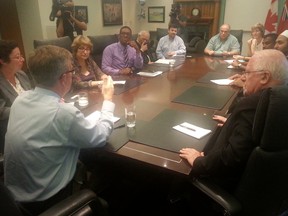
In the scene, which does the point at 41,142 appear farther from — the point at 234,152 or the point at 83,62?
the point at 83,62

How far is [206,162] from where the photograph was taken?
1140 millimetres

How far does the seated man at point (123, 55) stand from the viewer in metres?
3.07

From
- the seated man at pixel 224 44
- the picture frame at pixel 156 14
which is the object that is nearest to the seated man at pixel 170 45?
the seated man at pixel 224 44

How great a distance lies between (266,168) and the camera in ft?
3.16

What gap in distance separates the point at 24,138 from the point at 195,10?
557cm

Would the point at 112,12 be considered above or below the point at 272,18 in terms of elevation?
above

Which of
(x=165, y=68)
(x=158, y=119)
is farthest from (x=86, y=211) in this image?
(x=165, y=68)

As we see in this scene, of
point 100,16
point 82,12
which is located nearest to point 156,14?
point 100,16

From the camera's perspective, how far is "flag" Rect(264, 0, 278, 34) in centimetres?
493

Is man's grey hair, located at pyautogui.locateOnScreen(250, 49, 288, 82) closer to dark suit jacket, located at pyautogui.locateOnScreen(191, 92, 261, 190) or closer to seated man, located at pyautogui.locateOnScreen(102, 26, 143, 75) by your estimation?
dark suit jacket, located at pyautogui.locateOnScreen(191, 92, 261, 190)

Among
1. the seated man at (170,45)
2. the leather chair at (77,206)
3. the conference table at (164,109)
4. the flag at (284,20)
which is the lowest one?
the leather chair at (77,206)

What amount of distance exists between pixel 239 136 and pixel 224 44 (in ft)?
12.1

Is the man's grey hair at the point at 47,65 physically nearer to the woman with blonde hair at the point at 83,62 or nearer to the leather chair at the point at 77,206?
the leather chair at the point at 77,206

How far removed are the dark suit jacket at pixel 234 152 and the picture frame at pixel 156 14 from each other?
5756 millimetres
